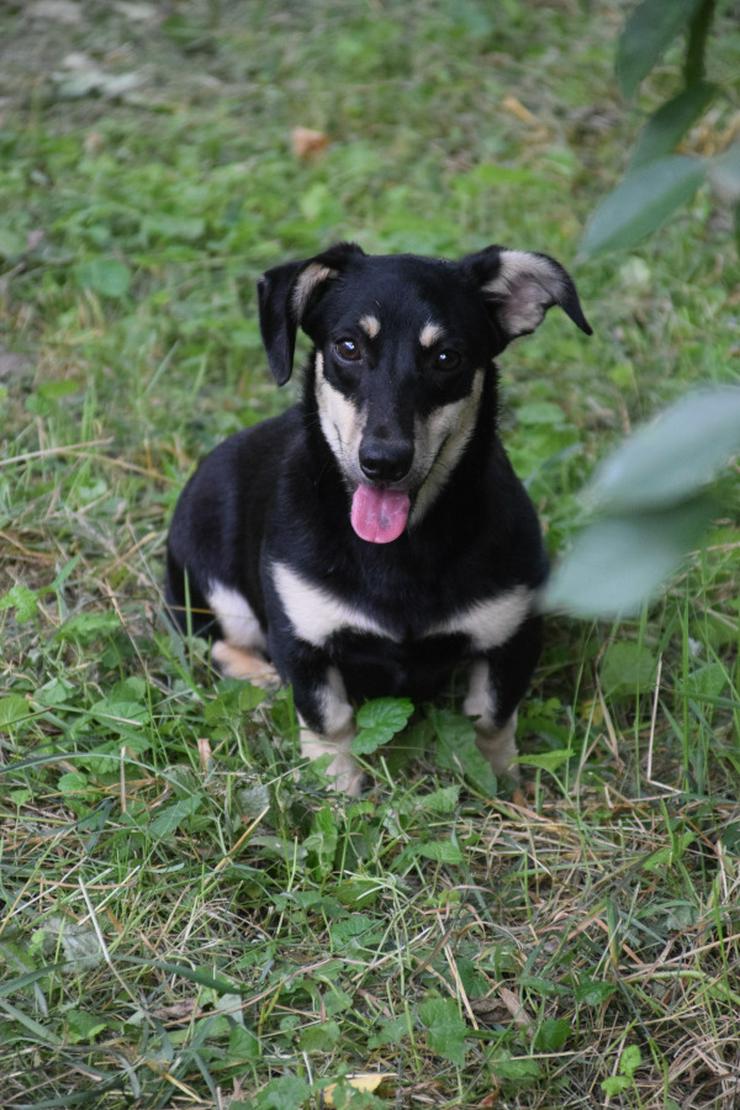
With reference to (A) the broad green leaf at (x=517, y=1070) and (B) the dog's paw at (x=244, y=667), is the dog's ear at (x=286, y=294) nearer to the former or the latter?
(B) the dog's paw at (x=244, y=667)

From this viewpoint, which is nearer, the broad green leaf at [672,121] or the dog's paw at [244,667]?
the broad green leaf at [672,121]

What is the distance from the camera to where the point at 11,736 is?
9.90ft

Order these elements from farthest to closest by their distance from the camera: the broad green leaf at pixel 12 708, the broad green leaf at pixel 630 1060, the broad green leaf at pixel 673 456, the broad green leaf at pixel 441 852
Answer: the broad green leaf at pixel 12 708
the broad green leaf at pixel 441 852
the broad green leaf at pixel 630 1060
the broad green leaf at pixel 673 456

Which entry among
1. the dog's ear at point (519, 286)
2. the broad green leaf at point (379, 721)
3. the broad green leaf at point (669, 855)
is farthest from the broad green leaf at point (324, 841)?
the dog's ear at point (519, 286)

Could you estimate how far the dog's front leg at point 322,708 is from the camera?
3.07 m

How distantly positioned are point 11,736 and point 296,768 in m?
0.66

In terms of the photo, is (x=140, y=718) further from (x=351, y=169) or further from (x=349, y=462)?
(x=351, y=169)

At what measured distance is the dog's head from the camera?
9.14 ft

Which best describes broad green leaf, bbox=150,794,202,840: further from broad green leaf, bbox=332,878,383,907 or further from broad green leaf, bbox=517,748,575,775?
broad green leaf, bbox=517,748,575,775

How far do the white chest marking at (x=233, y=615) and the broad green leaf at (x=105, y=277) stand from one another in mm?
1720

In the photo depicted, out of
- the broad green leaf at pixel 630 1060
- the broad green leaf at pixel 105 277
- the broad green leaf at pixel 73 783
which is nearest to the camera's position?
the broad green leaf at pixel 630 1060

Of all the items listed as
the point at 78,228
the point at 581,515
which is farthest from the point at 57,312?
the point at 581,515

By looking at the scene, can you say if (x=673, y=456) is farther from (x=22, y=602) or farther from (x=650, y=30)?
(x=22, y=602)

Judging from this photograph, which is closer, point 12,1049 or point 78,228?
point 12,1049
